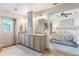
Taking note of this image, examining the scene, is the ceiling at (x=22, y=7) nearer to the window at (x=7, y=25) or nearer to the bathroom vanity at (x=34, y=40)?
the window at (x=7, y=25)

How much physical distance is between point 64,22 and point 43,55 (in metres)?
0.75

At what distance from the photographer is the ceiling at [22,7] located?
171 cm

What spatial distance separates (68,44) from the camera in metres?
1.70

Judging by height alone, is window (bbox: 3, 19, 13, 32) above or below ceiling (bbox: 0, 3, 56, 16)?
below

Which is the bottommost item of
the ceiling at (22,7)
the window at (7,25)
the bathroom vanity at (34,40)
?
the bathroom vanity at (34,40)

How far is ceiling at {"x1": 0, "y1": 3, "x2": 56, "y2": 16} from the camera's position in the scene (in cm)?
171

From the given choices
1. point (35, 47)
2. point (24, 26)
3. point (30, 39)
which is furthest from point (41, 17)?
point (35, 47)

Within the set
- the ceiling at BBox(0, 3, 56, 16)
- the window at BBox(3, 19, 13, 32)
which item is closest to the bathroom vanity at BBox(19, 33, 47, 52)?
the window at BBox(3, 19, 13, 32)

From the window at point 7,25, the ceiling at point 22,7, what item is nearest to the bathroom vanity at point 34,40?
the window at point 7,25

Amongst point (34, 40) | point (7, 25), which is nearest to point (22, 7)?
point (7, 25)

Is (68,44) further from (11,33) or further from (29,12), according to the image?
(11,33)

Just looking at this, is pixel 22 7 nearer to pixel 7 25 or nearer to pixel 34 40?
pixel 7 25

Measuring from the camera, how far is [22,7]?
5.68ft

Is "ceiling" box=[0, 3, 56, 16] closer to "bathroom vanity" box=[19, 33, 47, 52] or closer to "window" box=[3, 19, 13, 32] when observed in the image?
"window" box=[3, 19, 13, 32]
